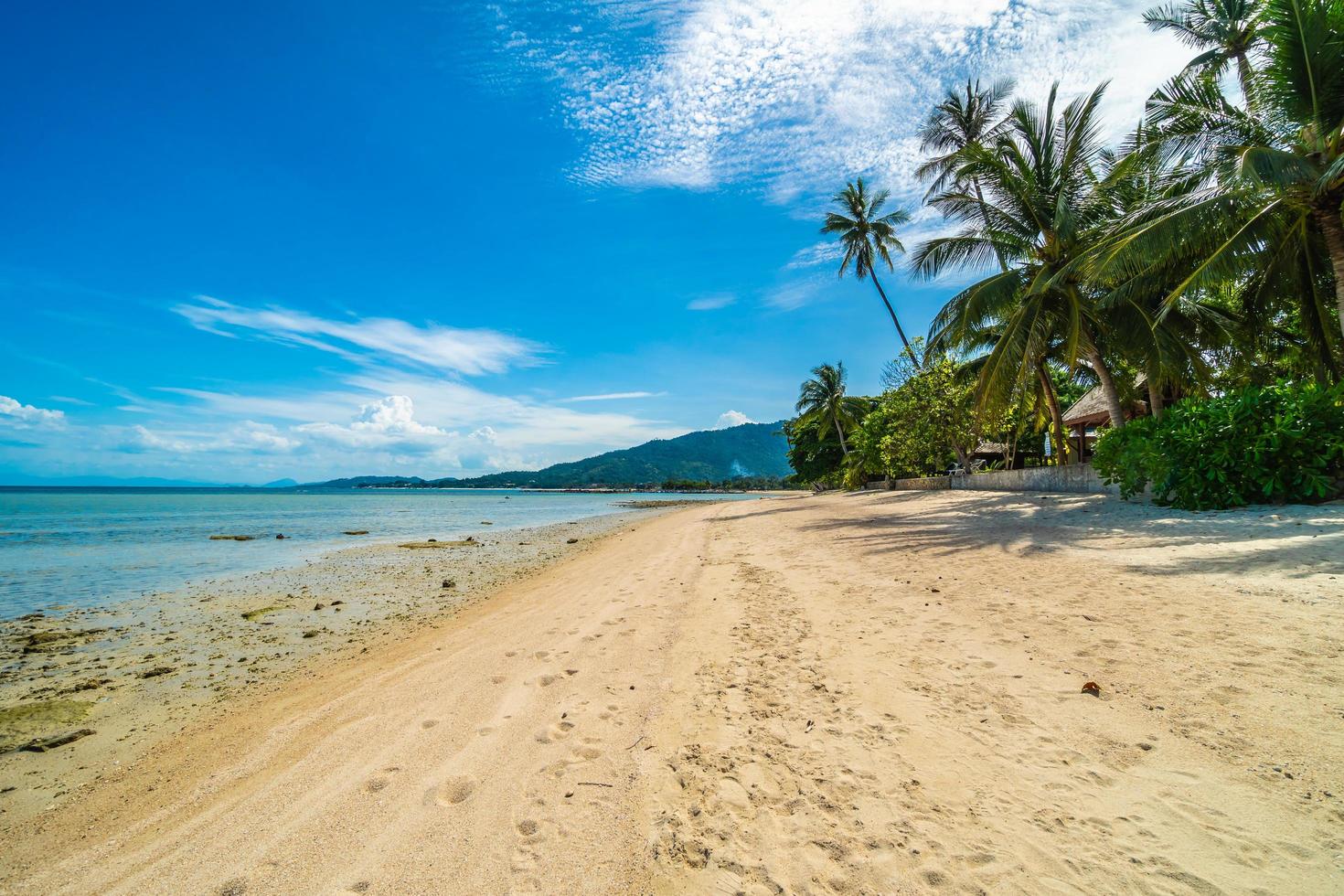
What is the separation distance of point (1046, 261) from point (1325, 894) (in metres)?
17.2

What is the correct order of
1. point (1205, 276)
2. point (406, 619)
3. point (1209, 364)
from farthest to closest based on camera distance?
point (1209, 364) → point (1205, 276) → point (406, 619)

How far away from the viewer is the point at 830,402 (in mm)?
46812

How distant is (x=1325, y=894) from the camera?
179 cm

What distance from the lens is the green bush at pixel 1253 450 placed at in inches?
315

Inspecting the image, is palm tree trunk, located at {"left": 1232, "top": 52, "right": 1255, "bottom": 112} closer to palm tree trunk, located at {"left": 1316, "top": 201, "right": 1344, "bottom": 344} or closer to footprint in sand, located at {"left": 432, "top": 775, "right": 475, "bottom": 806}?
palm tree trunk, located at {"left": 1316, "top": 201, "right": 1344, "bottom": 344}

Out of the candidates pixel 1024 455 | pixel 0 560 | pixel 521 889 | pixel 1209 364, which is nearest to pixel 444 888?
pixel 521 889

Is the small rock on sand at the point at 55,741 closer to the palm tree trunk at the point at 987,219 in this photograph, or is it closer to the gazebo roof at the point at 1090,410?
the palm tree trunk at the point at 987,219

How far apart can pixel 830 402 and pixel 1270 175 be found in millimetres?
38213

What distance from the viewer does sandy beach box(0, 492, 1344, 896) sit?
2.13m

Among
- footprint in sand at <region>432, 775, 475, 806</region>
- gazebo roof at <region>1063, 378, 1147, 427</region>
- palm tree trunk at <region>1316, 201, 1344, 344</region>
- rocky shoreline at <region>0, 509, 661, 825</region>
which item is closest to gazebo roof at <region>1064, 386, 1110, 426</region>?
gazebo roof at <region>1063, 378, 1147, 427</region>

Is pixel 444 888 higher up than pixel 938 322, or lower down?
lower down

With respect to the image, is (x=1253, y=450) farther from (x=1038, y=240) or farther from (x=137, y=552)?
(x=137, y=552)

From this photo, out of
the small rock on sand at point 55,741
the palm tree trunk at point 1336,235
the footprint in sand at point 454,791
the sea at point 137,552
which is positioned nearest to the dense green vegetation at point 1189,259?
the palm tree trunk at point 1336,235

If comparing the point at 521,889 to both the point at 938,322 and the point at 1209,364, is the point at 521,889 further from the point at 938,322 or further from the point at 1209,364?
the point at 1209,364
